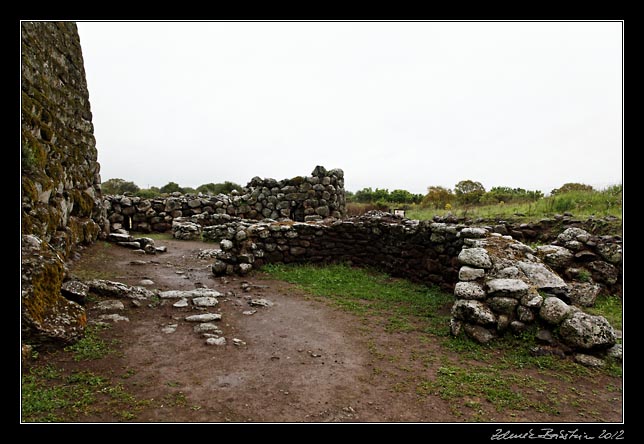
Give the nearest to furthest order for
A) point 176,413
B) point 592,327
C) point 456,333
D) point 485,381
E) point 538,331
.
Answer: point 176,413 → point 485,381 → point 592,327 → point 538,331 → point 456,333

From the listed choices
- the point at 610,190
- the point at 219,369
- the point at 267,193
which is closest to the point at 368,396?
the point at 219,369

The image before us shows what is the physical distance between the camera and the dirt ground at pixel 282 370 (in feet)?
→ 11.8

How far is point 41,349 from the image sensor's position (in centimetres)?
432

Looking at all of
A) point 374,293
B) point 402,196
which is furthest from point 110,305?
point 402,196

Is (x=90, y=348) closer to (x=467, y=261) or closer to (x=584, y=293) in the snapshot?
(x=467, y=261)

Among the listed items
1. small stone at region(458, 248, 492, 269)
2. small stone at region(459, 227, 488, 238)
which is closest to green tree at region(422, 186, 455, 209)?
small stone at region(459, 227, 488, 238)

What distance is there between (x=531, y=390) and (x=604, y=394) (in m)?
0.77

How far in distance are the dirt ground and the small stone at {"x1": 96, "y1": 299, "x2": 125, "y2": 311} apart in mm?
112

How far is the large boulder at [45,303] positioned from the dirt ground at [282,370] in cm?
30

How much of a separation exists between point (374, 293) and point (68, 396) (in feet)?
18.8

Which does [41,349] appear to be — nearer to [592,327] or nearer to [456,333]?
[456,333]

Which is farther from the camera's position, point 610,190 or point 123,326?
point 610,190

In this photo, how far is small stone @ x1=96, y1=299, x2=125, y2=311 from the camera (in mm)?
5968

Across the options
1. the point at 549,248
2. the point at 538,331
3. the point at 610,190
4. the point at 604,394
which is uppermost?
the point at 610,190
